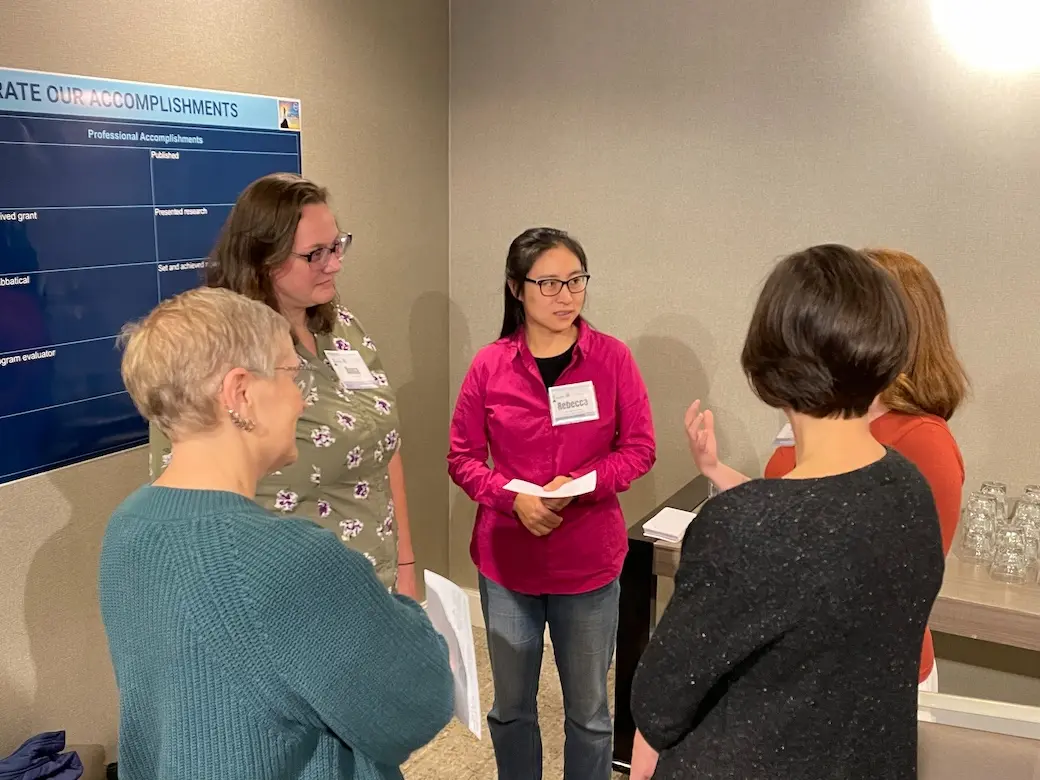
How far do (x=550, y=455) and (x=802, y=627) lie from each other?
1.17 metres

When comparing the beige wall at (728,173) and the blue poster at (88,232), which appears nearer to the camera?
the blue poster at (88,232)

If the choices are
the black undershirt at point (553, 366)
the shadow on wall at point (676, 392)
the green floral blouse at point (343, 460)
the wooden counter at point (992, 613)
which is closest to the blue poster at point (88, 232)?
the green floral blouse at point (343, 460)

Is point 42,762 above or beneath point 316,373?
beneath

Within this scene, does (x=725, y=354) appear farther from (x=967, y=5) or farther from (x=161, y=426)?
(x=161, y=426)

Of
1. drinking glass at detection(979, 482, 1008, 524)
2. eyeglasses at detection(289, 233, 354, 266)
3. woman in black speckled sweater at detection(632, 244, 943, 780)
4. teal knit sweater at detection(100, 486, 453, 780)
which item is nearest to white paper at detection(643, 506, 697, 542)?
drinking glass at detection(979, 482, 1008, 524)

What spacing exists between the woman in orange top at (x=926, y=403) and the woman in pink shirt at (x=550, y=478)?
649 mm

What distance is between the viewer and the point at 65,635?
77.5 inches

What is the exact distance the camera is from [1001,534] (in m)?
2.42

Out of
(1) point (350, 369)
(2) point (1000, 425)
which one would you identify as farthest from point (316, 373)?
(2) point (1000, 425)

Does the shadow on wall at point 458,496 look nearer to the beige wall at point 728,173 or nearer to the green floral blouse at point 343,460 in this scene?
the beige wall at point 728,173

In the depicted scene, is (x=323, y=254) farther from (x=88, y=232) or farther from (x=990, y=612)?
(x=990, y=612)

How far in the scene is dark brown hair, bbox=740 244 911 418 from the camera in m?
1.04

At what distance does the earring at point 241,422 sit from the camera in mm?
1089

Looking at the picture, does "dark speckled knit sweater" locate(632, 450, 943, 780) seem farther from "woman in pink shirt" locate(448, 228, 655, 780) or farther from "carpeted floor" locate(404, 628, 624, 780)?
"carpeted floor" locate(404, 628, 624, 780)
